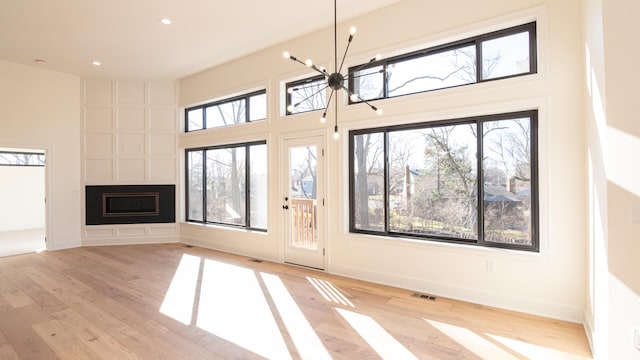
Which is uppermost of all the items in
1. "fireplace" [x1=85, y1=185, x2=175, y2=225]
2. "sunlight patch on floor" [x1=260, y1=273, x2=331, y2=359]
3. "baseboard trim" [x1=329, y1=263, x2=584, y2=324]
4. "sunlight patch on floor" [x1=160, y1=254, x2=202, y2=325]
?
"fireplace" [x1=85, y1=185, x2=175, y2=225]

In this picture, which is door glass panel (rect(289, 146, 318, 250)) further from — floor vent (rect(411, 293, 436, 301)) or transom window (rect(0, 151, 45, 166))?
transom window (rect(0, 151, 45, 166))

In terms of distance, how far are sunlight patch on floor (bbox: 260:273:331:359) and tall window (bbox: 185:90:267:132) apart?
3079 millimetres

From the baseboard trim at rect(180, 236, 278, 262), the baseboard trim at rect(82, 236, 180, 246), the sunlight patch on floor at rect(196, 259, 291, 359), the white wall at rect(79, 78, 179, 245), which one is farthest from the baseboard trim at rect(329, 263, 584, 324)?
the white wall at rect(79, 78, 179, 245)

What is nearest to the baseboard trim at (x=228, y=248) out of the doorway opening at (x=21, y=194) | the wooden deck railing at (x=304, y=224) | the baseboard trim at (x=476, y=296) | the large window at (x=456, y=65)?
the wooden deck railing at (x=304, y=224)

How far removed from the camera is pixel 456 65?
146 inches

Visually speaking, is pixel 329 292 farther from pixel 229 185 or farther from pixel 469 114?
pixel 229 185

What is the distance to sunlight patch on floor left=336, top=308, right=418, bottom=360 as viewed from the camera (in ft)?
8.06

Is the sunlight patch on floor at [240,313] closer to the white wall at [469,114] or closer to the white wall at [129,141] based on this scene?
the white wall at [469,114]

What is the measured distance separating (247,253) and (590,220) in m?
4.87

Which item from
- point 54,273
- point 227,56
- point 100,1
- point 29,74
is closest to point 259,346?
point 54,273

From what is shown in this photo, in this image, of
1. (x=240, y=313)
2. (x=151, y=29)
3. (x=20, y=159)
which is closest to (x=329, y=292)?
(x=240, y=313)

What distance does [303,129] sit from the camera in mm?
4883

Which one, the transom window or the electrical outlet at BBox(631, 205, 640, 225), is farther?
the transom window

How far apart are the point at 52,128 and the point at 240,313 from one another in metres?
6.18
